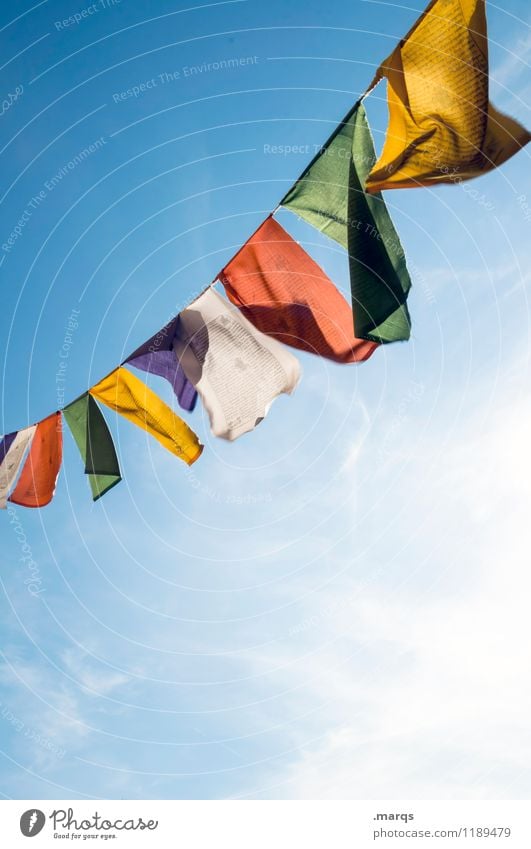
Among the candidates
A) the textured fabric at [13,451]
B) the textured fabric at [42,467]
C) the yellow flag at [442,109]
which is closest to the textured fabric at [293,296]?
the yellow flag at [442,109]

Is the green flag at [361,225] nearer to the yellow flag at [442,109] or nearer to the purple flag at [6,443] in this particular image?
the yellow flag at [442,109]

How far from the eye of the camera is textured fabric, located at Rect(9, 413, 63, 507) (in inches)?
332

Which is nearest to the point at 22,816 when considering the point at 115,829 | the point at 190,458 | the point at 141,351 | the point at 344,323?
the point at 115,829

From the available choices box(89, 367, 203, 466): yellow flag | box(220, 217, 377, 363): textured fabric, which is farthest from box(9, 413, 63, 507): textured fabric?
box(220, 217, 377, 363): textured fabric

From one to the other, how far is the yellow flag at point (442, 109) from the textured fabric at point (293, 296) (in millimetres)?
1453

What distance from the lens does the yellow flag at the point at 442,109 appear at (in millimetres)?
5758

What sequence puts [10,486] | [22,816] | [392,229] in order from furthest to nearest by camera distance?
[10,486]
[22,816]
[392,229]

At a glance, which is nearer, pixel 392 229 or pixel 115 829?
pixel 392 229

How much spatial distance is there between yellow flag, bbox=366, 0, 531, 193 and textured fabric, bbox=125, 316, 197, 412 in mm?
2956

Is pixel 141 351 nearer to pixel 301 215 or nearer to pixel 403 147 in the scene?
pixel 301 215

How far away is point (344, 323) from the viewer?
739cm

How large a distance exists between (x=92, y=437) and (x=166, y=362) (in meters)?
1.41

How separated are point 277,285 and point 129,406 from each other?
245cm

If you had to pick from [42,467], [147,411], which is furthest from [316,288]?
[42,467]
